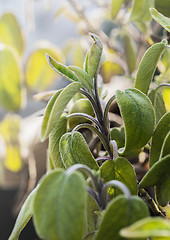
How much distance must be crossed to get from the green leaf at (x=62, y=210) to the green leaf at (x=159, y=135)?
136mm

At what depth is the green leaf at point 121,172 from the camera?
1.11 feet

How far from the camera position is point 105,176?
1.15ft

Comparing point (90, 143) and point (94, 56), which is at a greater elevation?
point (94, 56)

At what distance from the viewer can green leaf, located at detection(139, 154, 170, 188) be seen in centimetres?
30

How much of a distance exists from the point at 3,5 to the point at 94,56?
5.81 ft

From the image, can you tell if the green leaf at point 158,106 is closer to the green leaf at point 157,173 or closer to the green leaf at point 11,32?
the green leaf at point 157,173

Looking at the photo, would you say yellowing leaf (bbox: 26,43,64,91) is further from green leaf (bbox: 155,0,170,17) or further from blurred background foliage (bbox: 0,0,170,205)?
green leaf (bbox: 155,0,170,17)

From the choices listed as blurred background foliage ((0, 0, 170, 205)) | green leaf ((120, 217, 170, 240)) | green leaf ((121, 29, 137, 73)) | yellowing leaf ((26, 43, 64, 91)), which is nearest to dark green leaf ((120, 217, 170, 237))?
green leaf ((120, 217, 170, 240))

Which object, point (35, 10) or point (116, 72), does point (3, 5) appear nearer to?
point (35, 10)

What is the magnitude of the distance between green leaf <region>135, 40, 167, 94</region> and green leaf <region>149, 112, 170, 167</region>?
5 centimetres

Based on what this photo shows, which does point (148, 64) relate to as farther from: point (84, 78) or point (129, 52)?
point (129, 52)

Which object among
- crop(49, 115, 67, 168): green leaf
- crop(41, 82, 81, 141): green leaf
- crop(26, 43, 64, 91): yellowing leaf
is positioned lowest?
crop(26, 43, 64, 91): yellowing leaf

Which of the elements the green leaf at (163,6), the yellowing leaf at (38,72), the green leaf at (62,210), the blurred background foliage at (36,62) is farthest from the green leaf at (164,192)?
the yellowing leaf at (38,72)

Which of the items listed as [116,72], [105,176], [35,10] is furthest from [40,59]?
[35,10]
